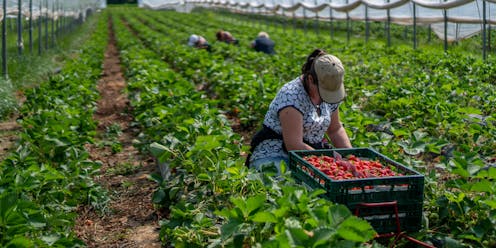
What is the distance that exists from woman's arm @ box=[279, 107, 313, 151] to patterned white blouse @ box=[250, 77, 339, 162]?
4 cm

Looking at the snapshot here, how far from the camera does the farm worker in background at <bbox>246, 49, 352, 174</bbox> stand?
12.9ft

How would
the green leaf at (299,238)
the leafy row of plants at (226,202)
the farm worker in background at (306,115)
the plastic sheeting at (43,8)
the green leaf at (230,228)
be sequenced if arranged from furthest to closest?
the plastic sheeting at (43,8)
the farm worker in background at (306,115)
the green leaf at (230,228)
the leafy row of plants at (226,202)
the green leaf at (299,238)

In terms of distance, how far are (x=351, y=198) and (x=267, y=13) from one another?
3000 cm

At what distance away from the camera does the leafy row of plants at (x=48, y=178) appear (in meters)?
2.77

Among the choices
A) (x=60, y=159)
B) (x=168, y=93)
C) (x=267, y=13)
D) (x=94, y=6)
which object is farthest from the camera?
(x=94, y=6)

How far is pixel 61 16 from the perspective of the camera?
23.6 metres

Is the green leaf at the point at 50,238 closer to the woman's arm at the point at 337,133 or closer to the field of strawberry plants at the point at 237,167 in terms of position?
the field of strawberry plants at the point at 237,167

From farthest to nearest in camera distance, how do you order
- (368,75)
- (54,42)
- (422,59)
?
(54,42) < (422,59) < (368,75)

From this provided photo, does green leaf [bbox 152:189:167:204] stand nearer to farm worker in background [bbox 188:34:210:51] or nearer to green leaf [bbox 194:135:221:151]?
green leaf [bbox 194:135:221:151]

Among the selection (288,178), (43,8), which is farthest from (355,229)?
(43,8)

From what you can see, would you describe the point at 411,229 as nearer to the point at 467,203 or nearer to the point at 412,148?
the point at 467,203

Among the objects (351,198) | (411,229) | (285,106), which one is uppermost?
(285,106)

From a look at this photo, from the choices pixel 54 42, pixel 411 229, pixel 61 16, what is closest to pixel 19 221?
pixel 411 229

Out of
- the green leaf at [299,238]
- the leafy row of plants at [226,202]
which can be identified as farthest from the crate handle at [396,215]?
the green leaf at [299,238]
